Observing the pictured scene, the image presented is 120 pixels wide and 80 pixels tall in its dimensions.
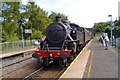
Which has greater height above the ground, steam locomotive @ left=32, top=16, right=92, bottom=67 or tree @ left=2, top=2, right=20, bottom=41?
tree @ left=2, top=2, right=20, bottom=41

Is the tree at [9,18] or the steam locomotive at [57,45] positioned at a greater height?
the tree at [9,18]

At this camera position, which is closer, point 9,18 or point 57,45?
point 57,45

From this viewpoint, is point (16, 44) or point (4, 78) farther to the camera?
point (16, 44)

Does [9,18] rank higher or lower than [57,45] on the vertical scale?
higher

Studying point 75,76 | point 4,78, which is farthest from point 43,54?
point 75,76

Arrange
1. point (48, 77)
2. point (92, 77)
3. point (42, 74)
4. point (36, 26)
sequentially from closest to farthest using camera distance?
point (92, 77)
point (48, 77)
point (42, 74)
point (36, 26)

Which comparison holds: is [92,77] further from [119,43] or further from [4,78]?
[119,43]

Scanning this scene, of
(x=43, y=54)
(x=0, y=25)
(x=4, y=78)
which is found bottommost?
(x=4, y=78)

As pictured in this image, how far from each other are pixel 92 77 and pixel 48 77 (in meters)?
2.67

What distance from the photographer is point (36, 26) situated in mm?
56125

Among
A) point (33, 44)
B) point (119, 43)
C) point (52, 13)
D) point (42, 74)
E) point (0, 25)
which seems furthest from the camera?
point (52, 13)

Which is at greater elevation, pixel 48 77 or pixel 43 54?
pixel 43 54

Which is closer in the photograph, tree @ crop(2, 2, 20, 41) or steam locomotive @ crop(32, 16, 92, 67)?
steam locomotive @ crop(32, 16, 92, 67)

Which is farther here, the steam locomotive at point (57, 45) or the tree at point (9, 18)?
the tree at point (9, 18)
